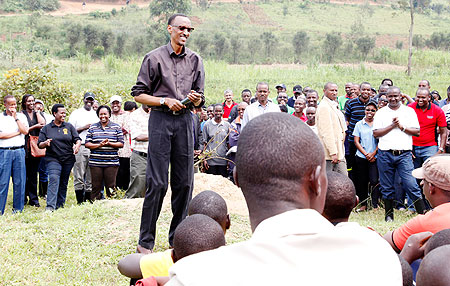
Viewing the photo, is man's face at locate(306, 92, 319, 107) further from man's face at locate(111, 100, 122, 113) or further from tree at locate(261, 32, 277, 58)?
tree at locate(261, 32, 277, 58)

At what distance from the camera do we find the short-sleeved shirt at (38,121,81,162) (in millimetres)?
9273

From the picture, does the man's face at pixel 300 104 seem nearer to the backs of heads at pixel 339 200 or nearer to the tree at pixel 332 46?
the backs of heads at pixel 339 200

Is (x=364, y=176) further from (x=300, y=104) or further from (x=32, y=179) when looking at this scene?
(x=32, y=179)

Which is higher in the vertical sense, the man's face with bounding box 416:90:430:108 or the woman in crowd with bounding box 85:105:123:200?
the man's face with bounding box 416:90:430:108

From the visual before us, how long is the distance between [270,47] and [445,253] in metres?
45.1

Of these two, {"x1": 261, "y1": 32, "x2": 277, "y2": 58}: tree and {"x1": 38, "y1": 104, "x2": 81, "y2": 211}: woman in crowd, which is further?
{"x1": 261, "y1": 32, "x2": 277, "y2": 58}: tree

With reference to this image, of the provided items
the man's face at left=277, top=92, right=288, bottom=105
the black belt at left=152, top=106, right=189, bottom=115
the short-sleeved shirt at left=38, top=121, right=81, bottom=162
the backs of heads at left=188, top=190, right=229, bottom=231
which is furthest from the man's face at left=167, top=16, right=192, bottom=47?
the man's face at left=277, top=92, right=288, bottom=105

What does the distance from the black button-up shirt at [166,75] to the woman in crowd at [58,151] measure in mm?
4622

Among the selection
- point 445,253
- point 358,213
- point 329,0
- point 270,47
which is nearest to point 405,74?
point 270,47

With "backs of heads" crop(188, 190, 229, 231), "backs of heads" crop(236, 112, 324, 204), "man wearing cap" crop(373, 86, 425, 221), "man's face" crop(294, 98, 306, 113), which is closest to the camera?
"backs of heads" crop(236, 112, 324, 204)

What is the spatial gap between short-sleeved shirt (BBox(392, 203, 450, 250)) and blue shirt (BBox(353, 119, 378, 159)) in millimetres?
5728

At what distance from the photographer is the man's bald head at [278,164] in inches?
68.2

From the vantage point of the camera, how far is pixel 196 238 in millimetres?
3043

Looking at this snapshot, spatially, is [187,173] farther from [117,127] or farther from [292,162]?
[117,127]
